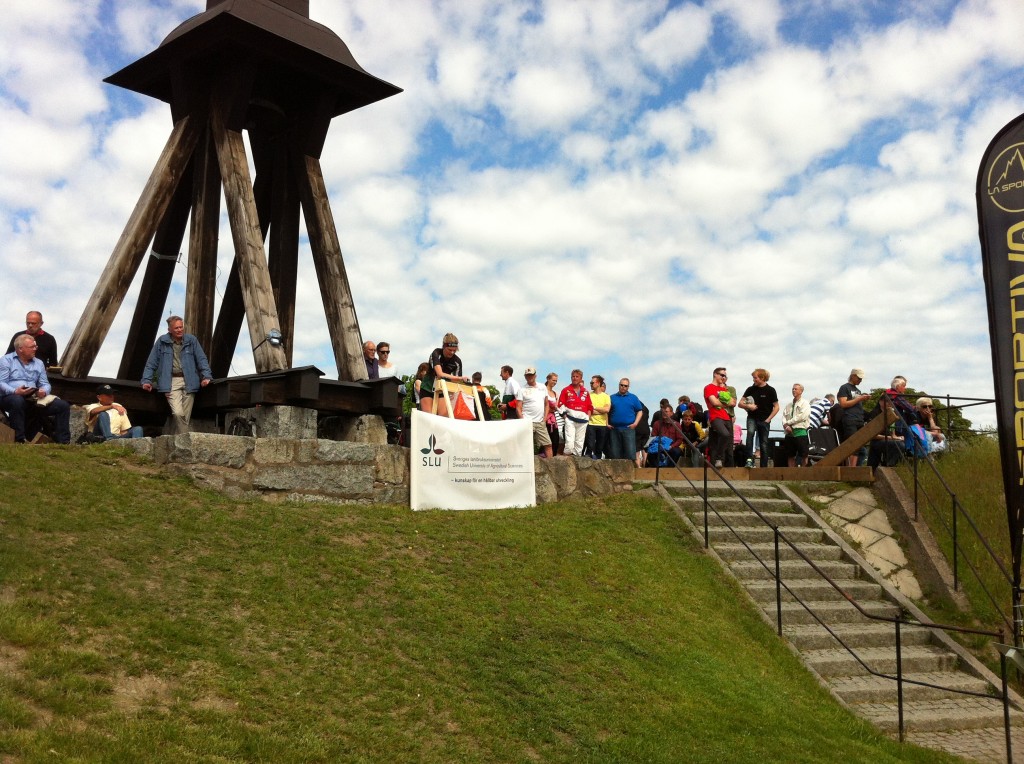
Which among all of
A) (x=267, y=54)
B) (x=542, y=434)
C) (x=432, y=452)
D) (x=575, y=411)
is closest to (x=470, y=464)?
(x=432, y=452)

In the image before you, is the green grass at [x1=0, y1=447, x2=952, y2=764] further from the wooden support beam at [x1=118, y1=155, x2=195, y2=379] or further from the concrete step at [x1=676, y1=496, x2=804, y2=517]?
the wooden support beam at [x1=118, y1=155, x2=195, y2=379]

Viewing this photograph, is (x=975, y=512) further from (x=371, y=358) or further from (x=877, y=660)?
(x=371, y=358)

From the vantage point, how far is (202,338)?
1224cm

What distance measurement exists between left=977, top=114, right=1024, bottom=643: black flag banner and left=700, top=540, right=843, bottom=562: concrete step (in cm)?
240

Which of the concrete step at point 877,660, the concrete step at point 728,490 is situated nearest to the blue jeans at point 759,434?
the concrete step at point 728,490

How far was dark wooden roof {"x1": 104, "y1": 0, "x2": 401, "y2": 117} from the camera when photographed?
11.4 meters

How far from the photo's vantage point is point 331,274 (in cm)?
1216

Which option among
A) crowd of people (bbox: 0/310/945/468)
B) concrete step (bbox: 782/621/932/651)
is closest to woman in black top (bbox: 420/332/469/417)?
crowd of people (bbox: 0/310/945/468)

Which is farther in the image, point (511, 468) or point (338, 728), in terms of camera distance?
point (511, 468)

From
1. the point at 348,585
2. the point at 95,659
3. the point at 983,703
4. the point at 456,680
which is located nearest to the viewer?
the point at 95,659

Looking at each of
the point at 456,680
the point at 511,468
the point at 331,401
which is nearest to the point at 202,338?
the point at 331,401

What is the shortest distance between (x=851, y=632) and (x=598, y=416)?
15.9 ft

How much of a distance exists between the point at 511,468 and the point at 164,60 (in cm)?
687

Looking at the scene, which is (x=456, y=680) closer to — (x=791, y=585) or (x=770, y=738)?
(x=770, y=738)
